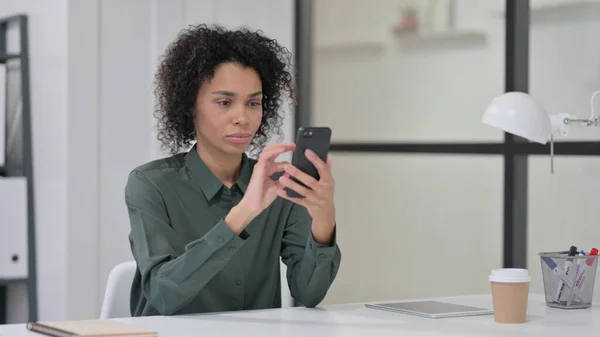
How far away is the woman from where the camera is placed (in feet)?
6.49

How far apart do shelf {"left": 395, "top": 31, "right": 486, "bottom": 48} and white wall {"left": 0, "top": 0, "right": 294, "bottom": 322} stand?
984mm

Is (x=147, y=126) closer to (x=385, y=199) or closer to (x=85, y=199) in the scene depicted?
(x=85, y=199)

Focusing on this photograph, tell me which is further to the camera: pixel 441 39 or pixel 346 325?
pixel 441 39

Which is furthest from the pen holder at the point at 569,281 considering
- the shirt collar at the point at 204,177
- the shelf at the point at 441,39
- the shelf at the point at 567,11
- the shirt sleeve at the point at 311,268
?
the shelf at the point at 441,39

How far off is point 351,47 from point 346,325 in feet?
7.47

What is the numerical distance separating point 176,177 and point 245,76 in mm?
302

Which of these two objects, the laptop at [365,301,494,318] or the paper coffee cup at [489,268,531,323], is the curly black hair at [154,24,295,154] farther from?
the paper coffee cup at [489,268,531,323]

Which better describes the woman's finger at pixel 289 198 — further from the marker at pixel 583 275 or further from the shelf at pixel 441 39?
the shelf at pixel 441 39

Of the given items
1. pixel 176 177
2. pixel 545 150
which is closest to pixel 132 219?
pixel 176 177

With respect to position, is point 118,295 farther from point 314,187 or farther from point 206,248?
point 314,187

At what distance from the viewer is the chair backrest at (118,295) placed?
2277 millimetres

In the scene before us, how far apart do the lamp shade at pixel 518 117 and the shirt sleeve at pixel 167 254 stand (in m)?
0.67

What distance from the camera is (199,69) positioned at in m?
2.28

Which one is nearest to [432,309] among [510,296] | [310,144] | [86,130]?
[510,296]
